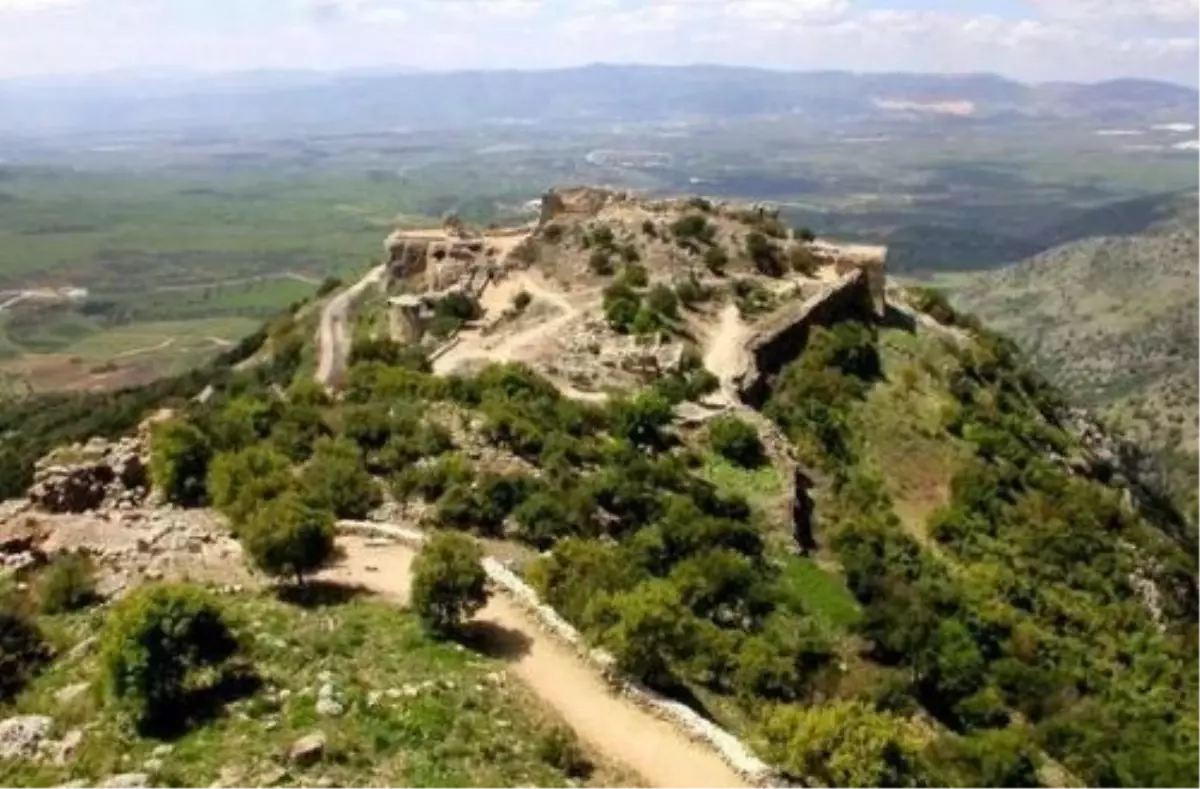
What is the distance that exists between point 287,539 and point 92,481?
39.8 ft

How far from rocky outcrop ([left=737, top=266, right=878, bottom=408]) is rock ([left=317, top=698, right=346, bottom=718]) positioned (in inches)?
1178

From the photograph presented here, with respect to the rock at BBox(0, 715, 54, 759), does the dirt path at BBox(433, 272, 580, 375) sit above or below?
below

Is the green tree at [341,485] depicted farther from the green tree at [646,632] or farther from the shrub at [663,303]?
the shrub at [663,303]

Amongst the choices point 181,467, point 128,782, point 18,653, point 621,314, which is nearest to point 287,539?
point 18,653

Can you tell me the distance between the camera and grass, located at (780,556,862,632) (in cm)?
3488

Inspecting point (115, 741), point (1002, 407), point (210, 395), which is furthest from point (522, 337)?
point (115, 741)

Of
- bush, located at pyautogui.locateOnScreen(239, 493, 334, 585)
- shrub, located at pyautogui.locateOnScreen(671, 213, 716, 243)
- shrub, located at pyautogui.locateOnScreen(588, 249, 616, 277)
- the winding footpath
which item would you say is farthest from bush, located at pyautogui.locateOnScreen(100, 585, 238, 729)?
shrub, located at pyautogui.locateOnScreen(671, 213, 716, 243)

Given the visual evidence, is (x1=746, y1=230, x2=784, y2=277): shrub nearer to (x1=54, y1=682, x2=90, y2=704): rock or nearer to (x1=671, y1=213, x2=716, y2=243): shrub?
(x1=671, y1=213, x2=716, y2=243): shrub

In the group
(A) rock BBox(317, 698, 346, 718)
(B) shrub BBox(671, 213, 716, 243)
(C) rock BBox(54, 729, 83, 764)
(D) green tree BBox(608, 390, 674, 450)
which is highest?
(B) shrub BBox(671, 213, 716, 243)

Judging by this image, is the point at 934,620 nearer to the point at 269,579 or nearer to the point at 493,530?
the point at 493,530

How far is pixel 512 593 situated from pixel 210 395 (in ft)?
130

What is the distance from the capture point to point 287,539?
87.7 ft

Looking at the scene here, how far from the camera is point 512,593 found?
27578 mm

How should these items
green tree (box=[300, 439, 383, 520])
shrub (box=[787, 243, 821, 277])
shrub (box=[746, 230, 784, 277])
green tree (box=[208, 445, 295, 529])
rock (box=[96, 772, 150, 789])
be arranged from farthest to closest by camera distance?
shrub (box=[787, 243, 821, 277])
shrub (box=[746, 230, 784, 277])
green tree (box=[300, 439, 383, 520])
green tree (box=[208, 445, 295, 529])
rock (box=[96, 772, 150, 789])
